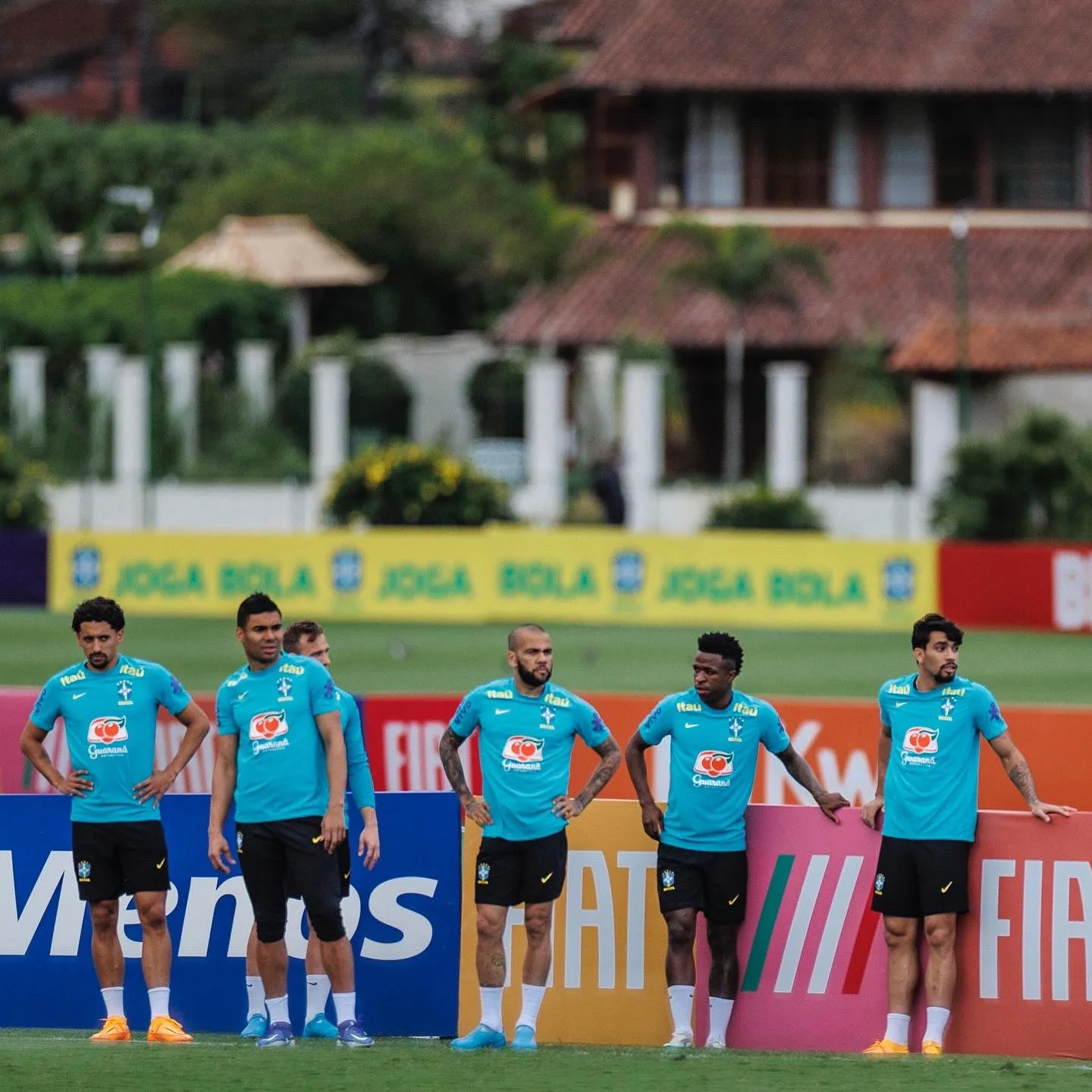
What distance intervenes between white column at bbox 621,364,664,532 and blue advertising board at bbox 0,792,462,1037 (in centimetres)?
3009

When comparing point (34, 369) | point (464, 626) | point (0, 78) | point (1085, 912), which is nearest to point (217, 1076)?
point (1085, 912)

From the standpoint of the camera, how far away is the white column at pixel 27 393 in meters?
44.6

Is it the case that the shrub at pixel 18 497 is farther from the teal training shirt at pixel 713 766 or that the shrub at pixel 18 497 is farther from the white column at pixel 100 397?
the teal training shirt at pixel 713 766

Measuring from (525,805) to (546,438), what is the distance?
32.0 m

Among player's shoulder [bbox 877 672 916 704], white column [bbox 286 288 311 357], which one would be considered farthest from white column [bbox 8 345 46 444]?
player's shoulder [bbox 877 672 916 704]

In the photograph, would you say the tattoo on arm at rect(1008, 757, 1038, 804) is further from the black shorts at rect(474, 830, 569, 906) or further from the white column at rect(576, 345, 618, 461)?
the white column at rect(576, 345, 618, 461)

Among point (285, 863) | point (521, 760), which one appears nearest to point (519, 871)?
point (521, 760)

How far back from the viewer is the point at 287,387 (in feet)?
151

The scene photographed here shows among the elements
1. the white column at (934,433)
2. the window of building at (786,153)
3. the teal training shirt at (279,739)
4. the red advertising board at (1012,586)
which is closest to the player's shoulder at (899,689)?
the teal training shirt at (279,739)

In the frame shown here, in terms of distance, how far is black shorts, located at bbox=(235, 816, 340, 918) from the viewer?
980 centimetres

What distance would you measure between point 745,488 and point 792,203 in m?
11.3

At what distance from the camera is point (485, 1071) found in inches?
356

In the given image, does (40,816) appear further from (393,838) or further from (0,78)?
(0,78)

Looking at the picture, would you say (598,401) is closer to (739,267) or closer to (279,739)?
(739,267)
